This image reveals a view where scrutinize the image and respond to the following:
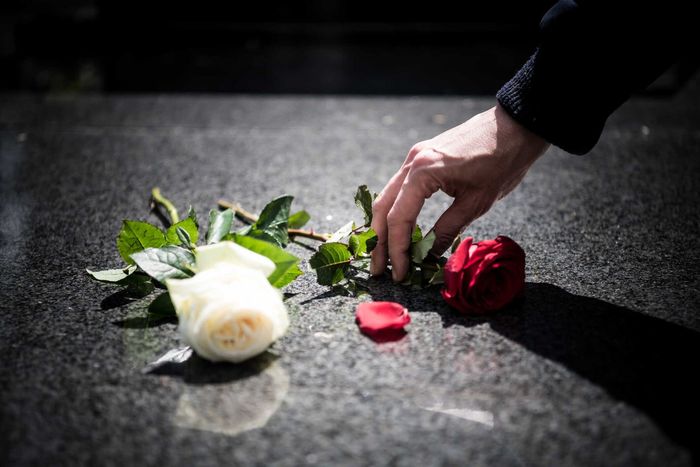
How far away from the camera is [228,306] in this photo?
35.0 inches

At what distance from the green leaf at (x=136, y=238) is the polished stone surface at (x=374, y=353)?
11 cm

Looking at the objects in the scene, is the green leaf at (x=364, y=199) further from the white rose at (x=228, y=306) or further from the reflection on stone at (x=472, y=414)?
the reflection on stone at (x=472, y=414)

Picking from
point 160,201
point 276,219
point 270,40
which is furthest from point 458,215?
point 270,40

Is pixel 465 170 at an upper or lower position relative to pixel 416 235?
upper

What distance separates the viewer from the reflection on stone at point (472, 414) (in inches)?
34.6

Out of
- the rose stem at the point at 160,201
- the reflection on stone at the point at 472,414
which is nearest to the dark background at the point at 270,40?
the rose stem at the point at 160,201

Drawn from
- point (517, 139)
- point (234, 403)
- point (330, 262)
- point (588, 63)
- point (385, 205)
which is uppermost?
point (588, 63)

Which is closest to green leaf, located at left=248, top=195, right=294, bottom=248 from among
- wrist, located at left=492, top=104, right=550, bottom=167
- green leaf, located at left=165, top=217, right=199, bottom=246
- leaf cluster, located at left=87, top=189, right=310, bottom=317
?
leaf cluster, located at left=87, top=189, right=310, bottom=317

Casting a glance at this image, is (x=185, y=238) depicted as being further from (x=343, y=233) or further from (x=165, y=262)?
(x=343, y=233)

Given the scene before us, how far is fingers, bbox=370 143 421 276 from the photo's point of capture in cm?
115

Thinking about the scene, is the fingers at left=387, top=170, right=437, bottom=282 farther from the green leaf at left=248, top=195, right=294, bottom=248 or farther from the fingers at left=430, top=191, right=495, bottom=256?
the green leaf at left=248, top=195, right=294, bottom=248

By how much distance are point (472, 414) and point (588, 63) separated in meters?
0.58

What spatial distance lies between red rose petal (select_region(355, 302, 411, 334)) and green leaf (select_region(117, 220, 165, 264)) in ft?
1.24

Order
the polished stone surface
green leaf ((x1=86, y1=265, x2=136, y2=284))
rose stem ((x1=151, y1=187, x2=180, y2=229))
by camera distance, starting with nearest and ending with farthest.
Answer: the polished stone surface, green leaf ((x1=86, y1=265, x2=136, y2=284)), rose stem ((x1=151, y1=187, x2=180, y2=229))
